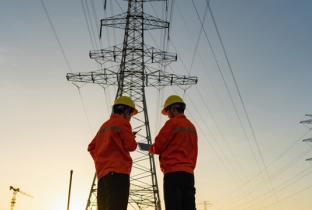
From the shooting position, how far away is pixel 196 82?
21.9 metres

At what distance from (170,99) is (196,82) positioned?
16110 millimetres

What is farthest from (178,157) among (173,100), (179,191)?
(173,100)

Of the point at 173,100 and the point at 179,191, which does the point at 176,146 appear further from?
the point at 173,100

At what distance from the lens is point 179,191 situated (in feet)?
17.8

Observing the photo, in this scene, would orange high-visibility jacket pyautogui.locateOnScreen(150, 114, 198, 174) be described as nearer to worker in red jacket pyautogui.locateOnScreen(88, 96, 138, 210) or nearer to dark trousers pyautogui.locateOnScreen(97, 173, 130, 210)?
worker in red jacket pyautogui.locateOnScreen(88, 96, 138, 210)

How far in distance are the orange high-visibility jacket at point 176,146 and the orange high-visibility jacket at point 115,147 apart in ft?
1.51

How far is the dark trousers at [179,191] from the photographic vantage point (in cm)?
540

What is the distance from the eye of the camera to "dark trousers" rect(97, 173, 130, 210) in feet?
16.4

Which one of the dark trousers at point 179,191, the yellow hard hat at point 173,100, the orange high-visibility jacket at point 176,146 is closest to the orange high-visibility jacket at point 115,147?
the orange high-visibility jacket at point 176,146

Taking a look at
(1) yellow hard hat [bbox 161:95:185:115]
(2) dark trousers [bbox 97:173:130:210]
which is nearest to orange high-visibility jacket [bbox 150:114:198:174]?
(1) yellow hard hat [bbox 161:95:185:115]

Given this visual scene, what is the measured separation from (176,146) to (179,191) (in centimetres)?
60

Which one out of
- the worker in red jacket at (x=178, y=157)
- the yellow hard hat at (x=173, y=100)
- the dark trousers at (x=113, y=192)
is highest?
the yellow hard hat at (x=173, y=100)

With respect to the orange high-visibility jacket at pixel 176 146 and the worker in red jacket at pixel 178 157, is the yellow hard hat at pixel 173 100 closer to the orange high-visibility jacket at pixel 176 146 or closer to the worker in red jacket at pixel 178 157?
the worker in red jacket at pixel 178 157

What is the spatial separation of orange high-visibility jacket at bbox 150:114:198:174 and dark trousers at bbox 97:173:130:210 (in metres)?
0.68
